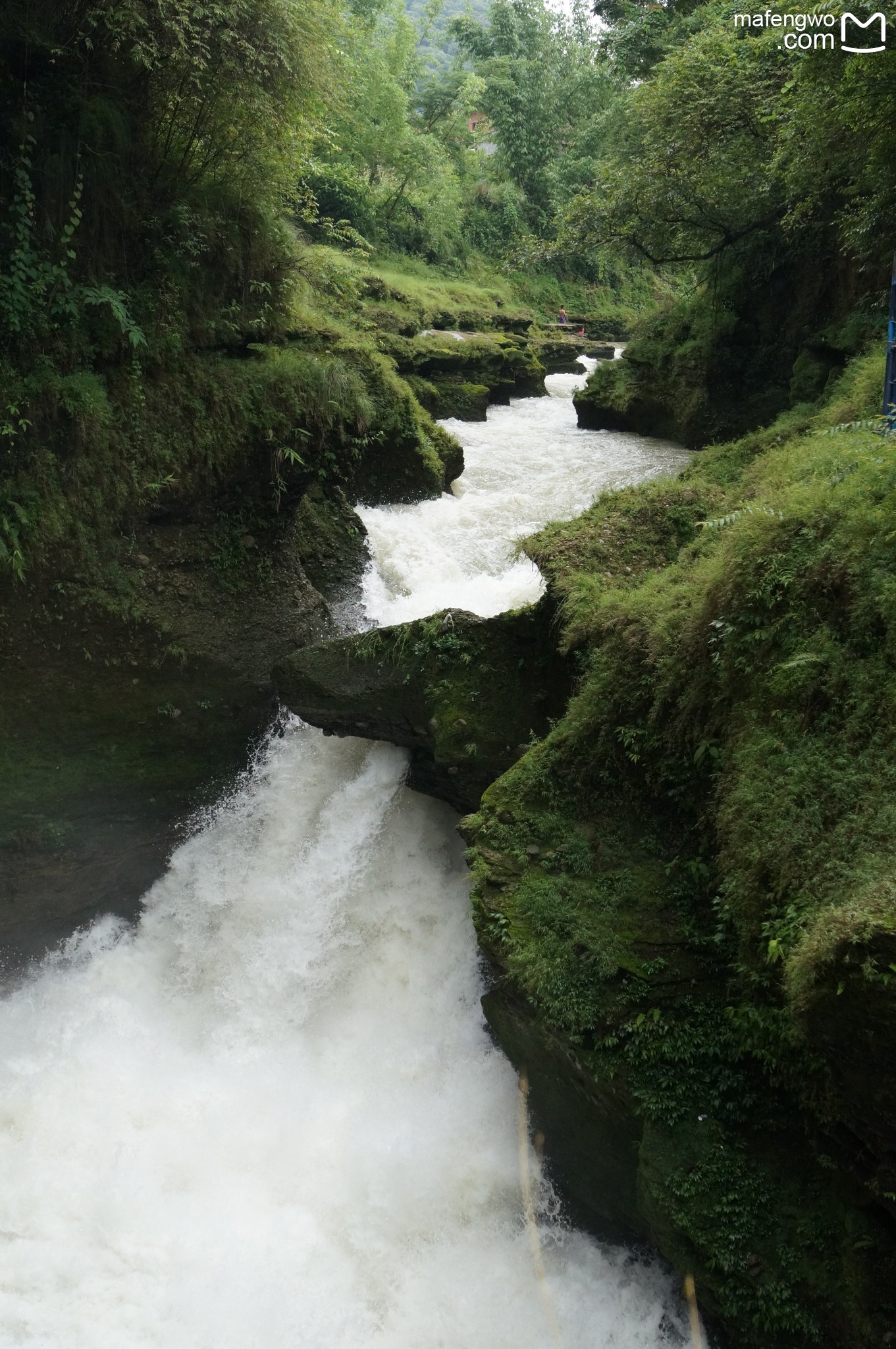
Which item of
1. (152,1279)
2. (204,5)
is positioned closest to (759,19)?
(204,5)

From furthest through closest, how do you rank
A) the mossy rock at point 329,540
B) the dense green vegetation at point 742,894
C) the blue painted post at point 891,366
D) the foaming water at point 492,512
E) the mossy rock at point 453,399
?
the mossy rock at point 453,399 < the mossy rock at point 329,540 < the foaming water at point 492,512 < the blue painted post at point 891,366 < the dense green vegetation at point 742,894

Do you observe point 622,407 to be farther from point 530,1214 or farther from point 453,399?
point 530,1214

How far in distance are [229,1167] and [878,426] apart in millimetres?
7452

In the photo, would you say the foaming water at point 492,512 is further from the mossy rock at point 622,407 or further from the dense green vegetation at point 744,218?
the dense green vegetation at point 744,218

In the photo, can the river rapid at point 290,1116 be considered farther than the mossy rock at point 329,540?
No

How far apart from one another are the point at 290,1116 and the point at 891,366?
294 inches

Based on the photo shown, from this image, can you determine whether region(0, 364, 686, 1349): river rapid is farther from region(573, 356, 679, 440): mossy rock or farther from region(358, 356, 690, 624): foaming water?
region(573, 356, 679, 440): mossy rock

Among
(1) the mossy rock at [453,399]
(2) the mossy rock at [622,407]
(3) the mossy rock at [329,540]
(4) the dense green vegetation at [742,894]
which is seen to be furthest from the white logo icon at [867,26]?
(1) the mossy rock at [453,399]

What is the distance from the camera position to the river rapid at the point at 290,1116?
5.45m

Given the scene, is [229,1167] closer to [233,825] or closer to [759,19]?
[233,825]

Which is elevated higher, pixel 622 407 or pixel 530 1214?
pixel 622 407

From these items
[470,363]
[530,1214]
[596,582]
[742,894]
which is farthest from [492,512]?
[470,363]

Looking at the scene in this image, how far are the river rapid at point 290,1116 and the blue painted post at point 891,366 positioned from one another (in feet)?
16.3

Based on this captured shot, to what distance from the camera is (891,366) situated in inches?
271
